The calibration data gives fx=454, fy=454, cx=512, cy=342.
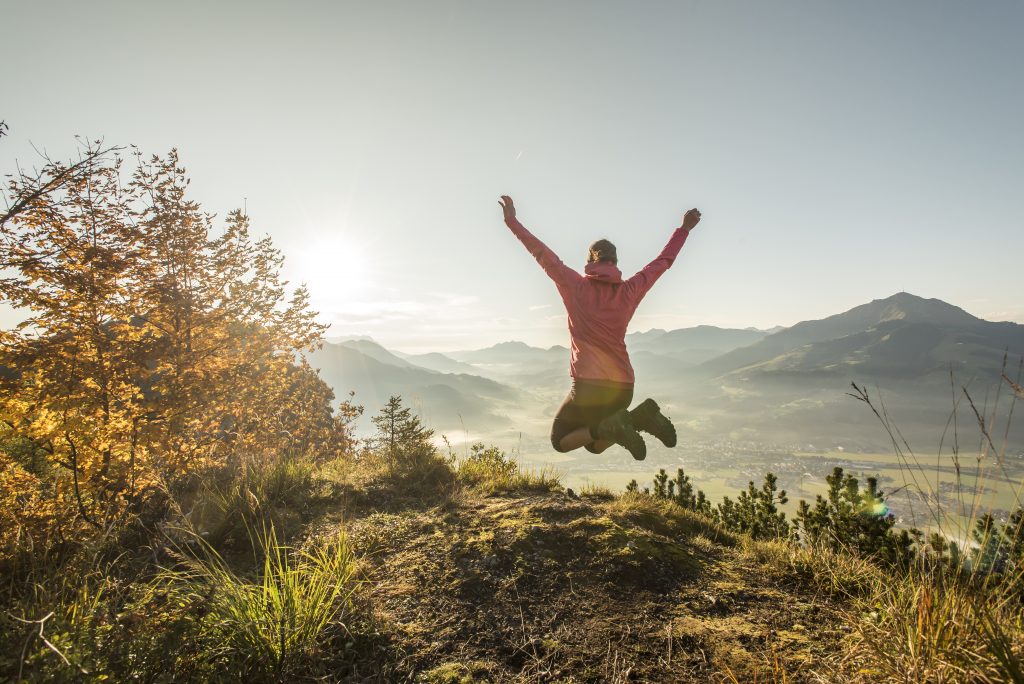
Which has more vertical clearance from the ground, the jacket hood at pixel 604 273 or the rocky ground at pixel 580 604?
the jacket hood at pixel 604 273

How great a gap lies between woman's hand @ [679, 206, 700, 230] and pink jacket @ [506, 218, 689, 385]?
77 centimetres

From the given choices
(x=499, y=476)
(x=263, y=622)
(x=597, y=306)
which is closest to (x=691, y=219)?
(x=597, y=306)

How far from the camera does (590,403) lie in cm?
536

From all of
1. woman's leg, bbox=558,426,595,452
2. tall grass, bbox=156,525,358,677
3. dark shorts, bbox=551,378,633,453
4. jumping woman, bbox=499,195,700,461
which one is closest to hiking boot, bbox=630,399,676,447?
jumping woman, bbox=499,195,700,461

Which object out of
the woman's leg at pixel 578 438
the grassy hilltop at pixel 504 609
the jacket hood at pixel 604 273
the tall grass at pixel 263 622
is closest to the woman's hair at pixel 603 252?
the jacket hood at pixel 604 273

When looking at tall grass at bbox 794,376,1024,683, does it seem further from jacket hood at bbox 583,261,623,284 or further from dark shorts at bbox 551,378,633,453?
jacket hood at bbox 583,261,623,284

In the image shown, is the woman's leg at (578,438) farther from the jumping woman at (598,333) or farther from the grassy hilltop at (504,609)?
the grassy hilltop at (504,609)

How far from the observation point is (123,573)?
4664mm

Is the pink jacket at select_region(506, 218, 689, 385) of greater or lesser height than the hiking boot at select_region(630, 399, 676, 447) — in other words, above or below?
above

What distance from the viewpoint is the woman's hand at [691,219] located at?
5773mm

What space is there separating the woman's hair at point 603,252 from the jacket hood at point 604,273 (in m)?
0.11

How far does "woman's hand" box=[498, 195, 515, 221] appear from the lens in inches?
217

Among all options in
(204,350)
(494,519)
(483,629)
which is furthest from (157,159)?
(483,629)

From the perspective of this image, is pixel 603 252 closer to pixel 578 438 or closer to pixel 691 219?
pixel 691 219
